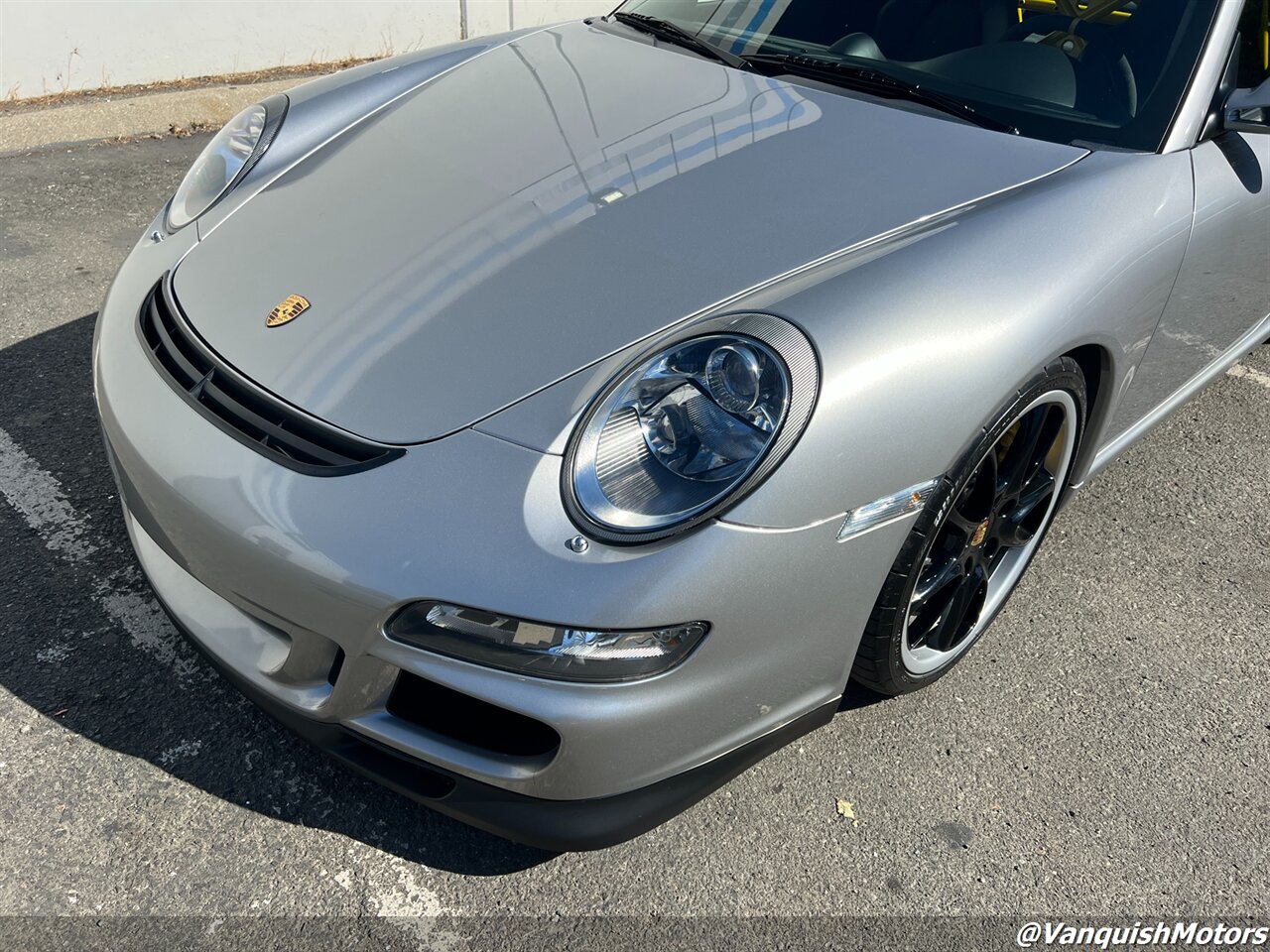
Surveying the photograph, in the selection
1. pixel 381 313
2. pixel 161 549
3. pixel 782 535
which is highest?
pixel 381 313

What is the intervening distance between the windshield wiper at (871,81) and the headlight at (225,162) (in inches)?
46.7

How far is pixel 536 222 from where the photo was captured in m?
2.15

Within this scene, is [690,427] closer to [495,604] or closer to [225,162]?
[495,604]

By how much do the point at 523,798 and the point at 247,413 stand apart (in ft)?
2.60

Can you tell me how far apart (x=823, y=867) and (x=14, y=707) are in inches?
62.7

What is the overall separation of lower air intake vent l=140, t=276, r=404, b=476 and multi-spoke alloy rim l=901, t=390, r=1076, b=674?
105 centimetres

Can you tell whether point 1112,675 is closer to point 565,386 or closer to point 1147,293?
point 1147,293

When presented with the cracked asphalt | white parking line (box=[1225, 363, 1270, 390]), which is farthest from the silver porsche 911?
white parking line (box=[1225, 363, 1270, 390])

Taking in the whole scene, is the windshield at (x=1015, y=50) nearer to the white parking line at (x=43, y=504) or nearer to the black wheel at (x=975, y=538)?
the black wheel at (x=975, y=538)

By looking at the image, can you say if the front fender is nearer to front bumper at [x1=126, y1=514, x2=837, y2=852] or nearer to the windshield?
the windshield

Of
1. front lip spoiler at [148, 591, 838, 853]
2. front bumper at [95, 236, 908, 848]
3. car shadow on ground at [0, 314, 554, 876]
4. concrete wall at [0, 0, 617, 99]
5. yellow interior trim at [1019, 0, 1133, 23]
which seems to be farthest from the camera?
concrete wall at [0, 0, 617, 99]

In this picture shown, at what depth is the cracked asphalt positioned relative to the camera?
6.19 feet

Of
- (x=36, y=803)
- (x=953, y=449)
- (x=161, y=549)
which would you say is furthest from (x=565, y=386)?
(x=36, y=803)

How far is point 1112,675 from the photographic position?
250 cm
